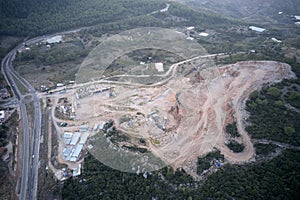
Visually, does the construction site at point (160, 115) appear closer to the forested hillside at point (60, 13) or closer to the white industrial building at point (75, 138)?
the white industrial building at point (75, 138)

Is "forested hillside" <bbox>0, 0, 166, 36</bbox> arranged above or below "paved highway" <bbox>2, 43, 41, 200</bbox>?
above

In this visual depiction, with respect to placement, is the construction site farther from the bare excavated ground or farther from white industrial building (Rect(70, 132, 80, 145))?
white industrial building (Rect(70, 132, 80, 145))

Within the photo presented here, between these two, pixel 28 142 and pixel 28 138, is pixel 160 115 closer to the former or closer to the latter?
pixel 28 142

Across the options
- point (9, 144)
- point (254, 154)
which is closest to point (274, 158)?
point (254, 154)

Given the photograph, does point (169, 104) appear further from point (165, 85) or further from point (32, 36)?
point (32, 36)

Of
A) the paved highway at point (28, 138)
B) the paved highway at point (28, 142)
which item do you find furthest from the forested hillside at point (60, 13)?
the paved highway at point (28, 142)

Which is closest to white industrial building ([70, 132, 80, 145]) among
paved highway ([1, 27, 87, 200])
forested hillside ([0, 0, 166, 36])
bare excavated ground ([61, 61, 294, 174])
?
bare excavated ground ([61, 61, 294, 174])

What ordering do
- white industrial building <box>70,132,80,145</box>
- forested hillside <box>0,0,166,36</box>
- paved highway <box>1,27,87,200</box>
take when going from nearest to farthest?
1. paved highway <box>1,27,87,200</box>
2. white industrial building <box>70,132,80,145</box>
3. forested hillside <box>0,0,166,36</box>
